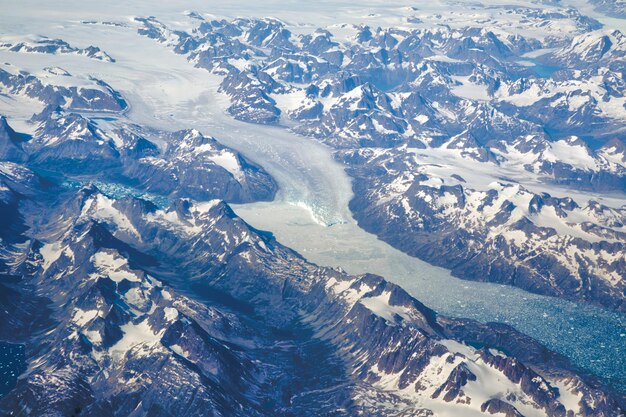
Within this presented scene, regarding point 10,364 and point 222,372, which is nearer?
point 10,364

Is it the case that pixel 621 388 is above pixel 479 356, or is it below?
below

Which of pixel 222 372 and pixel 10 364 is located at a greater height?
pixel 222 372

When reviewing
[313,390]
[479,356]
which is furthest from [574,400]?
[313,390]

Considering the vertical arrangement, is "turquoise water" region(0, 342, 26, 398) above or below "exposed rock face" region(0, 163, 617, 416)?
below

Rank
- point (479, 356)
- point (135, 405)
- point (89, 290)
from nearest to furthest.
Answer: point (135, 405) → point (479, 356) → point (89, 290)

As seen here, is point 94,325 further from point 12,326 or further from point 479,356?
point 479,356

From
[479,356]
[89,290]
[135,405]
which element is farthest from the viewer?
[89,290]

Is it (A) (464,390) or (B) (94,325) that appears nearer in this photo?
(A) (464,390)

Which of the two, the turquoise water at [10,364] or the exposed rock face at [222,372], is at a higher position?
the exposed rock face at [222,372]

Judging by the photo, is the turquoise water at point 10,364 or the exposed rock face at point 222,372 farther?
the turquoise water at point 10,364

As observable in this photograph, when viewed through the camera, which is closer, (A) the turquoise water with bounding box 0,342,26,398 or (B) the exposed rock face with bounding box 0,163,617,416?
(B) the exposed rock face with bounding box 0,163,617,416
